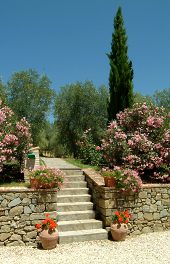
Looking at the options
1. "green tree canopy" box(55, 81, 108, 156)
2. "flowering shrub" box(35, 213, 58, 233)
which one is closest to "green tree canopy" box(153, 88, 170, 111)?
"green tree canopy" box(55, 81, 108, 156)

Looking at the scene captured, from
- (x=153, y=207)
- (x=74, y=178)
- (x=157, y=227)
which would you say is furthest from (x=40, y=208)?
(x=157, y=227)

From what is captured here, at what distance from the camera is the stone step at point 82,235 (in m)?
8.76

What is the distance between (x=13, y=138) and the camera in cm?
1077

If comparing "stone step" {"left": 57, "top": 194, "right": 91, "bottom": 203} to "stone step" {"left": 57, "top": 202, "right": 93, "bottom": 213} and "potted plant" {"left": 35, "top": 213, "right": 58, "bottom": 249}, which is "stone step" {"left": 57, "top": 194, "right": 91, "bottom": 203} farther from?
"potted plant" {"left": 35, "top": 213, "right": 58, "bottom": 249}

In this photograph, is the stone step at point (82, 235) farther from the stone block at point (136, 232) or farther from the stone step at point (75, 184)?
the stone step at point (75, 184)

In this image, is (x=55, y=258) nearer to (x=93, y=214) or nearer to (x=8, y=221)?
(x=8, y=221)

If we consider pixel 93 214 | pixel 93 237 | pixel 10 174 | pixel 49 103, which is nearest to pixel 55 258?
pixel 93 237

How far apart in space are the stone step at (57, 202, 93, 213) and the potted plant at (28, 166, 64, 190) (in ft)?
3.21

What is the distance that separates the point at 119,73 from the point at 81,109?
9065mm

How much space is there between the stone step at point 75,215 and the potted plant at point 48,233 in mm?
990

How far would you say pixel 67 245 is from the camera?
8633 mm

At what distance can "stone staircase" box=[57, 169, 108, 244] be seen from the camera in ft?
29.5

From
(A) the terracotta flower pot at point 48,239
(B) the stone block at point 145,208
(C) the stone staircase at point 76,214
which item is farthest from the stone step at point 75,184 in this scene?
(A) the terracotta flower pot at point 48,239

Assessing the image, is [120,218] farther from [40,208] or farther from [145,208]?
[40,208]
